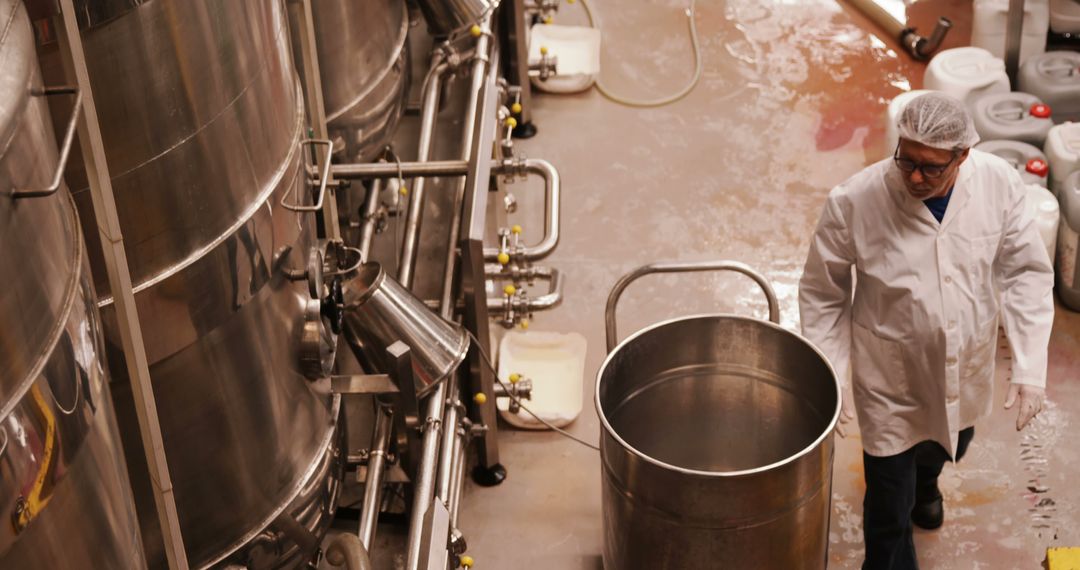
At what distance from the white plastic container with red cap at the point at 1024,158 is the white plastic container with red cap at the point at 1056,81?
0.39m

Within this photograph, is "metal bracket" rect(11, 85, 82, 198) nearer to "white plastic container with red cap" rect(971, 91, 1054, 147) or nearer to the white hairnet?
the white hairnet

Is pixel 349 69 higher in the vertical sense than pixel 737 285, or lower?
higher

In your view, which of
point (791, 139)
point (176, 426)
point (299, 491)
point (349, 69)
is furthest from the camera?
point (791, 139)

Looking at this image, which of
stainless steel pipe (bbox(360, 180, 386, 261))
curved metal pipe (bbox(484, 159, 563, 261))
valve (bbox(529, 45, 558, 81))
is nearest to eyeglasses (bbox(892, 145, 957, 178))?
curved metal pipe (bbox(484, 159, 563, 261))

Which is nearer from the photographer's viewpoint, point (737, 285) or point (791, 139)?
point (737, 285)

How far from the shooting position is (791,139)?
482cm

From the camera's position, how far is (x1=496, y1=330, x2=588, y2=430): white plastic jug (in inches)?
138

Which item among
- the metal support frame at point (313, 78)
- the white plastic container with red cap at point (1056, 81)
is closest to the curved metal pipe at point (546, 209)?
the metal support frame at point (313, 78)

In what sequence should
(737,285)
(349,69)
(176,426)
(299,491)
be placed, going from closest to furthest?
(176,426)
(299,491)
(349,69)
(737,285)

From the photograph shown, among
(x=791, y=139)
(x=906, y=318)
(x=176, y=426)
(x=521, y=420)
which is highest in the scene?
(x=176, y=426)

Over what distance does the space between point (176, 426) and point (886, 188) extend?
A: 1.61 meters

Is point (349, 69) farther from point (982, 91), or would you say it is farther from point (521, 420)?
point (982, 91)

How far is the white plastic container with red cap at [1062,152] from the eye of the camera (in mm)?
3963

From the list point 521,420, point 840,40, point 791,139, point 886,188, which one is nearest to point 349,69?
point 521,420
